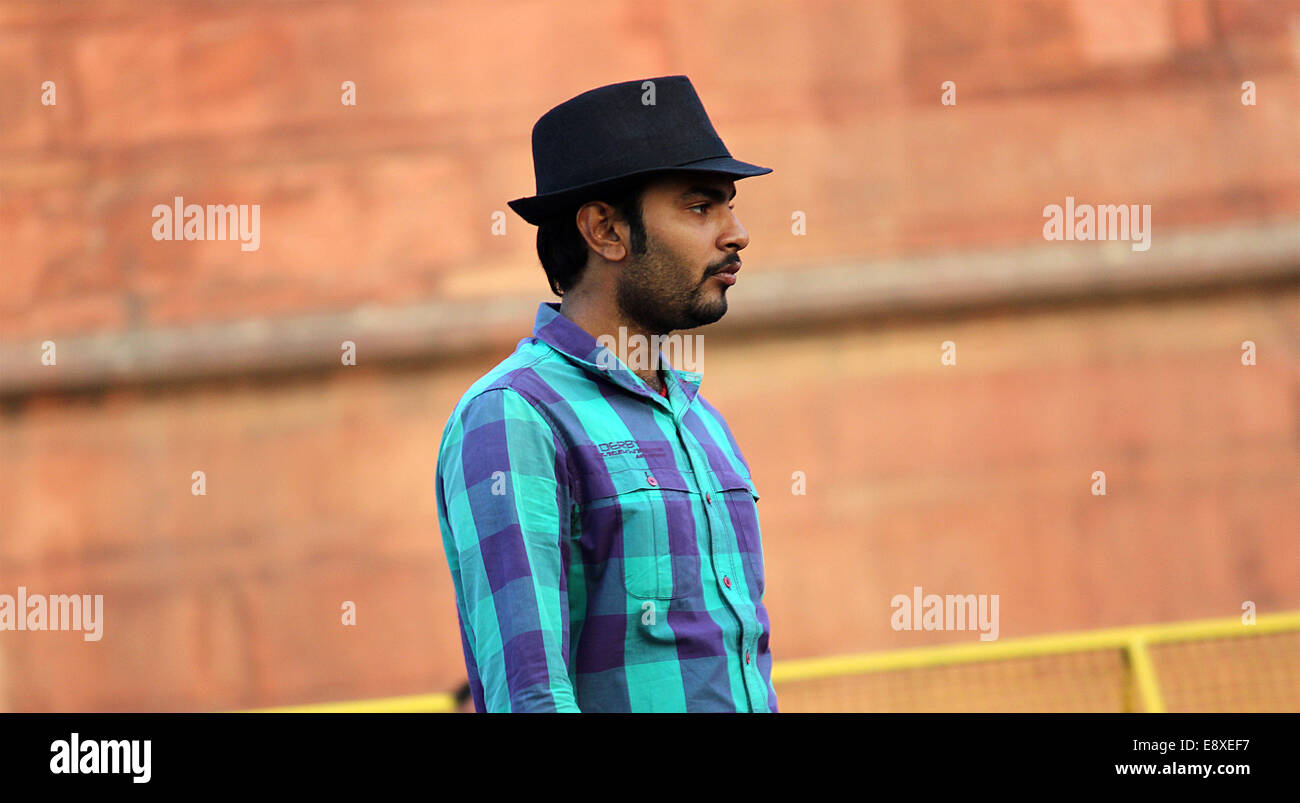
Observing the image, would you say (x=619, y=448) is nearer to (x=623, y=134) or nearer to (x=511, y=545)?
(x=511, y=545)

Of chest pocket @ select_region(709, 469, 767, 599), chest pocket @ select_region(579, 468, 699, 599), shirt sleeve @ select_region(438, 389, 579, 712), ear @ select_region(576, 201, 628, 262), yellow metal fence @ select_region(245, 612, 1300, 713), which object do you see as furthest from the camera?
yellow metal fence @ select_region(245, 612, 1300, 713)

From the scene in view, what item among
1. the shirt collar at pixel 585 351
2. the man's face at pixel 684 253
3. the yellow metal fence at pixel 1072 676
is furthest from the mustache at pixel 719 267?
the yellow metal fence at pixel 1072 676

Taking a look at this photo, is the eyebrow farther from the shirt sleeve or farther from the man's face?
the shirt sleeve

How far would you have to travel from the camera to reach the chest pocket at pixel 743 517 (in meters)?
2.29

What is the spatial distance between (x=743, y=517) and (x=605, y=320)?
433mm

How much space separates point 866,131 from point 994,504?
217 centimetres

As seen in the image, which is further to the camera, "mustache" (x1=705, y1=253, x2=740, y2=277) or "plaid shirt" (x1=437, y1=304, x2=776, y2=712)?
"mustache" (x1=705, y1=253, x2=740, y2=277)

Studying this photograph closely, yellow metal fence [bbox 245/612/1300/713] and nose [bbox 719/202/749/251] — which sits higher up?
nose [bbox 719/202/749/251]

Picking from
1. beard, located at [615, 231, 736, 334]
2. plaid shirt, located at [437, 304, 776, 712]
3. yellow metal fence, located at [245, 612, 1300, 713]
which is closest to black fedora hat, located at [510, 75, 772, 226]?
beard, located at [615, 231, 736, 334]

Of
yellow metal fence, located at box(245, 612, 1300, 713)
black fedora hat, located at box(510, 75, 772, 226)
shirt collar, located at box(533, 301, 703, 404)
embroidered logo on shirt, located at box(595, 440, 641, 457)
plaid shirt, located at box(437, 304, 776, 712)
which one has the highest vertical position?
black fedora hat, located at box(510, 75, 772, 226)

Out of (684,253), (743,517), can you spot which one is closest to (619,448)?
(743,517)

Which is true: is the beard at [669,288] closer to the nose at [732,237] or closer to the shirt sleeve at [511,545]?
the nose at [732,237]

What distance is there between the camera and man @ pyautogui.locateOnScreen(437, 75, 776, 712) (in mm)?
2006

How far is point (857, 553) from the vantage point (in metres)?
7.21
